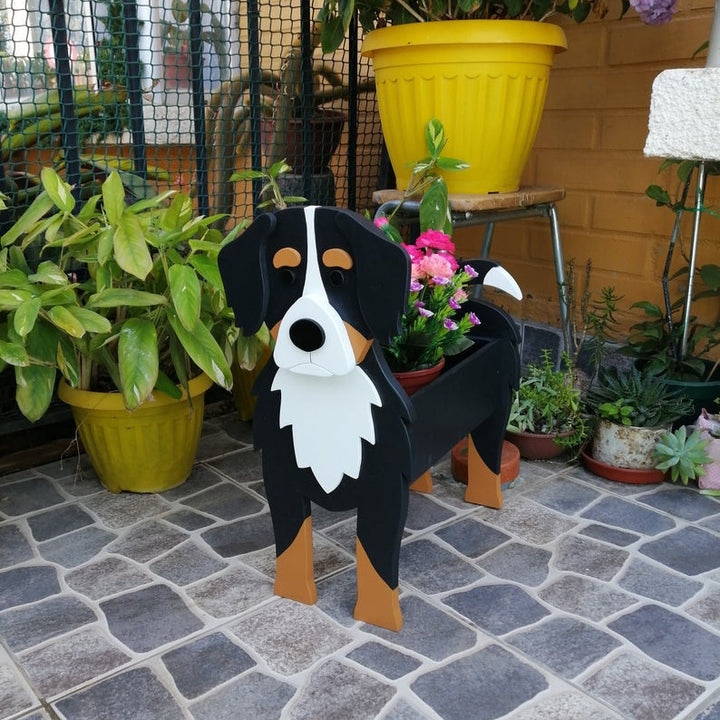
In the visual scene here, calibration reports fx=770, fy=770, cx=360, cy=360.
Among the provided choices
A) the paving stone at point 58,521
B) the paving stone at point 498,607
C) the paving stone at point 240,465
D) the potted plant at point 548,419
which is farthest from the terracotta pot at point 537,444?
the paving stone at point 58,521

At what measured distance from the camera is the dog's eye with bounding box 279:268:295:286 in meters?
1.36

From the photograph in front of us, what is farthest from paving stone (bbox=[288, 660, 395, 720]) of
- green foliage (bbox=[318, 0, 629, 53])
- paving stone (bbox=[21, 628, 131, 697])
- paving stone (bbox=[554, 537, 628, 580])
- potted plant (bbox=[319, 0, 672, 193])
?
green foliage (bbox=[318, 0, 629, 53])

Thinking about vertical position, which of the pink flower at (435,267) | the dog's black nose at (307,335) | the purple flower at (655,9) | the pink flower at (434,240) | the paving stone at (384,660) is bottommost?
the paving stone at (384,660)

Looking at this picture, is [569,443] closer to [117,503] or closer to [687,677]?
[687,677]

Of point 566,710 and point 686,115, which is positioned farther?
point 686,115

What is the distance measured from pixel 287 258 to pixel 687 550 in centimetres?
116

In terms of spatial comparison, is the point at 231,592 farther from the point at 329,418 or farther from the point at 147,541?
the point at 329,418

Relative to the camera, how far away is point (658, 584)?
5.43 ft

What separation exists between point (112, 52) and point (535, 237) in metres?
1.48

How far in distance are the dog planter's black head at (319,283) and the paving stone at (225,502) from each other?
0.74m

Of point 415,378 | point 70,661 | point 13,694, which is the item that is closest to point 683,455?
point 415,378

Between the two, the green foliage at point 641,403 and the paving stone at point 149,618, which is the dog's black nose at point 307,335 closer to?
the paving stone at point 149,618

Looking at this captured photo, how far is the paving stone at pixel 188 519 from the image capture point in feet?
6.34

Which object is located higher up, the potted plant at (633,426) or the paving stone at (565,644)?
the potted plant at (633,426)
